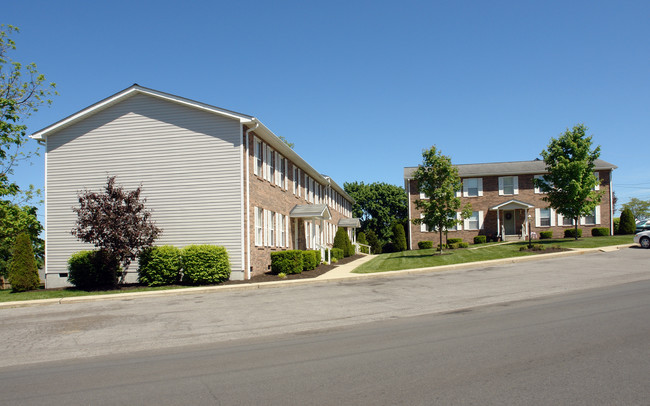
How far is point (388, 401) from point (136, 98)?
1882 centimetres

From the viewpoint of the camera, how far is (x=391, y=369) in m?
5.93

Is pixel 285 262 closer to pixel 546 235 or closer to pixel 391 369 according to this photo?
pixel 391 369

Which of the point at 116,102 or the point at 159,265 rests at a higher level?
the point at 116,102

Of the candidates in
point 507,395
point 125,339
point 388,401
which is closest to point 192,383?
point 388,401

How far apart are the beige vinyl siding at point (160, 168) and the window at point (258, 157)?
1.96 metres

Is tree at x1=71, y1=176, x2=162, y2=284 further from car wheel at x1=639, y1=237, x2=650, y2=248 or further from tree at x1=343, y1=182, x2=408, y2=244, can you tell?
tree at x1=343, y1=182, x2=408, y2=244

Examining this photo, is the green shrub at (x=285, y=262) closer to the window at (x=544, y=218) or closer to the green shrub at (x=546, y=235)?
the green shrub at (x=546, y=235)

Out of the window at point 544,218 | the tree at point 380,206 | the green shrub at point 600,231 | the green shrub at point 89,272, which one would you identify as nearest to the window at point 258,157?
the green shrub at point 89,272

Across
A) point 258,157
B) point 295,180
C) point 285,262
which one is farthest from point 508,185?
point 285,262

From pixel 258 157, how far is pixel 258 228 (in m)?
3.12

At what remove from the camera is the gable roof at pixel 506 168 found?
3981cm

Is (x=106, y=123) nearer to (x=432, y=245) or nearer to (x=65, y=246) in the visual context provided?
(x=65, y=246)

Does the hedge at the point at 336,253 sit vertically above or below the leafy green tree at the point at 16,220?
below

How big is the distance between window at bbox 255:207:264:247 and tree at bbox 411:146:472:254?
9192mm
